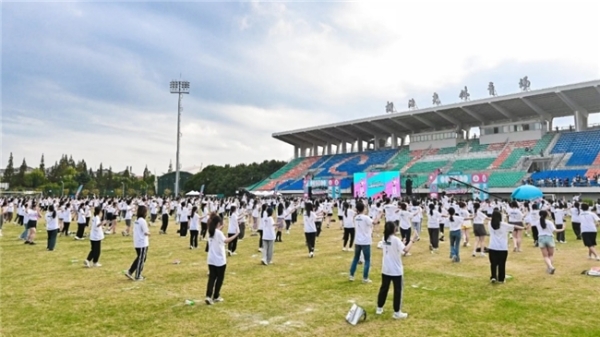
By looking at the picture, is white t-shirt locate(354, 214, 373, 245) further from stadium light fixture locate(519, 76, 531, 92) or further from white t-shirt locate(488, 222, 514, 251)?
stadium light fixture locate(519, 76, 531, 92)

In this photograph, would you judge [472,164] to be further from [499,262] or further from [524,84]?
[499,262]

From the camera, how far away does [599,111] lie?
44.1 meters

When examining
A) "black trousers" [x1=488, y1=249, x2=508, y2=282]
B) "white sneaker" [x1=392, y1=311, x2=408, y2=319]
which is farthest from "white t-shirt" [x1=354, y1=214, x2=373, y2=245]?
"black trousers" [x1=488, y1=249, x2=508, y2=282]

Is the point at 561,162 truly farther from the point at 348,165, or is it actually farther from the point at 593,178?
the point at 348,165

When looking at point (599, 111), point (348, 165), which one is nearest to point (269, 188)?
point (348, 165)

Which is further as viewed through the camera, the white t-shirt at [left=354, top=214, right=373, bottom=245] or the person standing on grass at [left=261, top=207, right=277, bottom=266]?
the person standing on grass at [left=261, top=207, right=277, bottom=266]

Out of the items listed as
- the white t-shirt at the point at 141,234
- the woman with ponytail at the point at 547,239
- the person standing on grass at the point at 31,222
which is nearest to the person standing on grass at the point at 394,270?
the woman with ponytail at the point at 547,239

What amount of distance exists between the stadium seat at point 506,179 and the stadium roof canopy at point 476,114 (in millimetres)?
8481

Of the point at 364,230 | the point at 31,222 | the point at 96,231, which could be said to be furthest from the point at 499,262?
the point at 31,222

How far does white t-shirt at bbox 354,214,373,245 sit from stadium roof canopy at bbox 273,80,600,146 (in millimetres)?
40882

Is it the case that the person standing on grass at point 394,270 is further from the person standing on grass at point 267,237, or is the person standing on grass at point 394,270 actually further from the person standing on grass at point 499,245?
the person standing on grass at point 267,237

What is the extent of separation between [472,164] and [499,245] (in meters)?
41.0

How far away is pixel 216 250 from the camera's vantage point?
7.11 metres

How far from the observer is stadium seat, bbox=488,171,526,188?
39.9m
